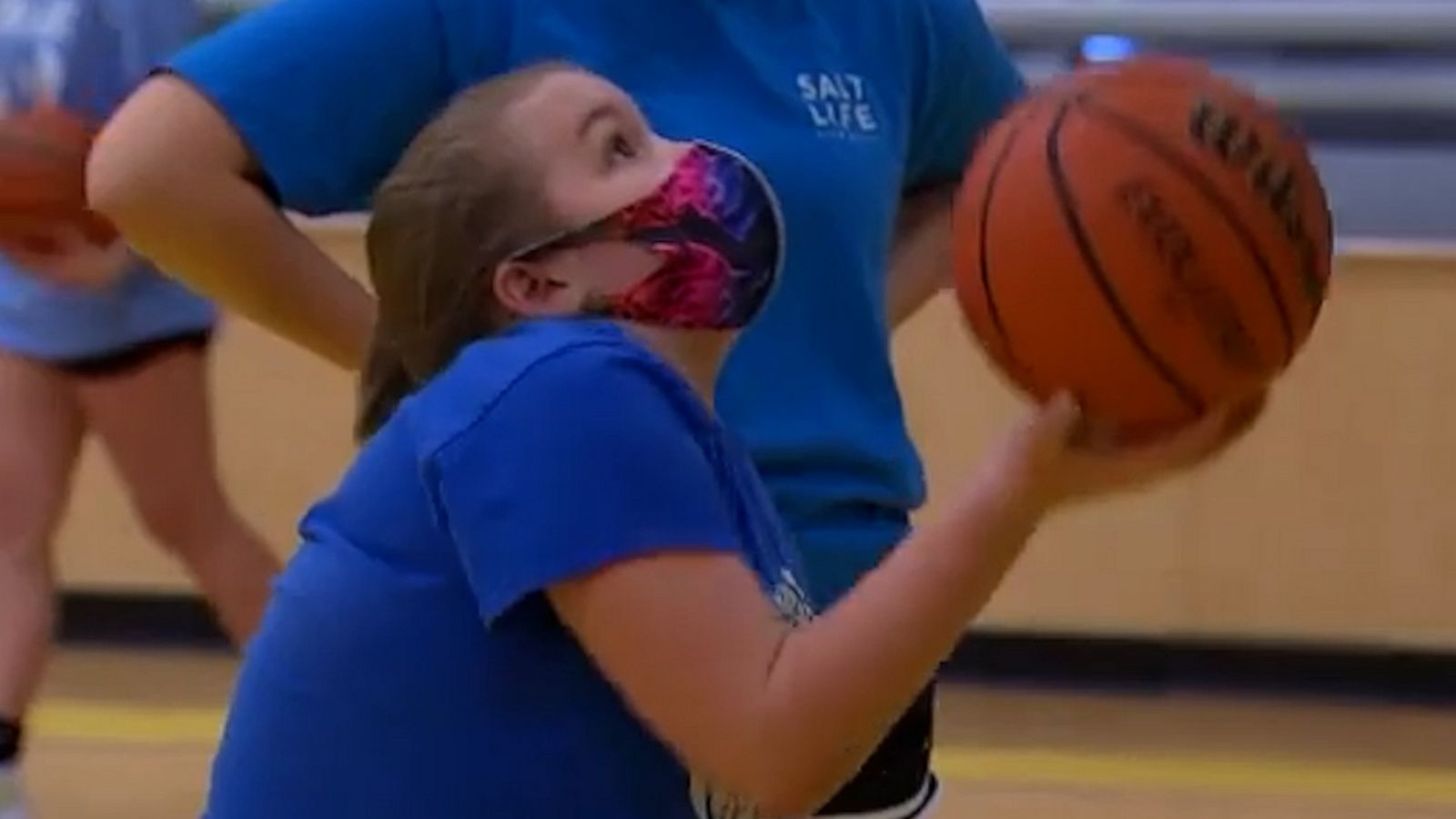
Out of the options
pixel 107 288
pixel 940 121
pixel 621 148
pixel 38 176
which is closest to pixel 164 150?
pixel 621 148

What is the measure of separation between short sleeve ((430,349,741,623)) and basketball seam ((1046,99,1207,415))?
20cm

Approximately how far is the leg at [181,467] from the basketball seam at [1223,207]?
63.3 inches

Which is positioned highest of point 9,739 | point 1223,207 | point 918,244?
point 1223,207

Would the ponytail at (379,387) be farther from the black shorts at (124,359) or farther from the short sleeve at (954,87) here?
the black shorts at (124,359)

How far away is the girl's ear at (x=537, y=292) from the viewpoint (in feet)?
4.35

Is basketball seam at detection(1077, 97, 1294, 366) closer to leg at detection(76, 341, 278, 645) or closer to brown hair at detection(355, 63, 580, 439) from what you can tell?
brown hair at detection(355, 63, 580, 439)

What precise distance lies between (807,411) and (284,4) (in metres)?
0.40

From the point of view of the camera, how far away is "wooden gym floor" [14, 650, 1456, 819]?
119 inches

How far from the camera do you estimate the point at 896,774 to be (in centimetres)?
165

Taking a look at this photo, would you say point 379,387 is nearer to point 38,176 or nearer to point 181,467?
point 38,176

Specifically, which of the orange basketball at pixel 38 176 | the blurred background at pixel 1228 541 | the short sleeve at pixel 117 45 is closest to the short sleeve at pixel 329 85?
the orange basketball at pixel 38 176

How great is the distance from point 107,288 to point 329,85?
109 centimetres

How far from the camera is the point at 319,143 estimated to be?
1.59m

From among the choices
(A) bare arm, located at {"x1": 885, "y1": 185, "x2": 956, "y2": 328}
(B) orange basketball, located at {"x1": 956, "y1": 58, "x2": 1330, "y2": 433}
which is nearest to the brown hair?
(B) orange basketball, located at {"x1": 956, "y1": 58, "x2": 1330, "y2": 433}
